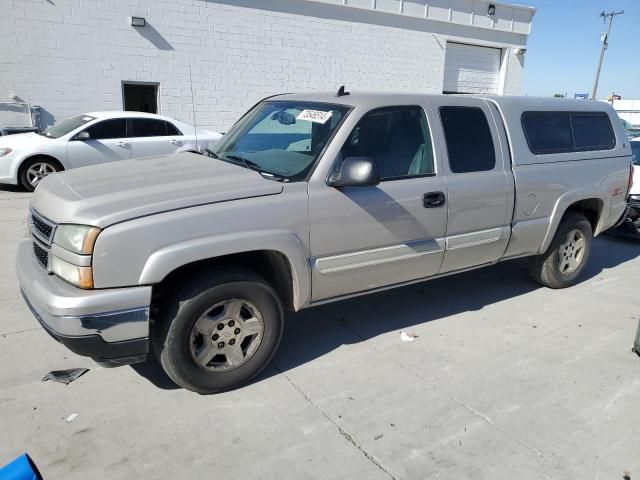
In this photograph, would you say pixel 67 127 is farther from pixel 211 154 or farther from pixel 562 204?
pixel 562 204

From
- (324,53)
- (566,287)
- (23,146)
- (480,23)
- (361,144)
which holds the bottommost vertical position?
(566,287)

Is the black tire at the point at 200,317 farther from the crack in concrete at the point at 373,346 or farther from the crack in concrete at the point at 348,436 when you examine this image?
the crack in concrete at the point at 373,346

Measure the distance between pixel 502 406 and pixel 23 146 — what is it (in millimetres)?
9218

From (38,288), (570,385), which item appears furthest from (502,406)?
(38,288)

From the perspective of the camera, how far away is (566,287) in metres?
5.55

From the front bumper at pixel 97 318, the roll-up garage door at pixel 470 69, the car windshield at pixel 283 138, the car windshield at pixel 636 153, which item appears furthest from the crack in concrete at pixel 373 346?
the roll-up garage door at pixel 470 69

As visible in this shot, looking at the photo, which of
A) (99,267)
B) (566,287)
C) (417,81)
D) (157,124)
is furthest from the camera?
(417,81)

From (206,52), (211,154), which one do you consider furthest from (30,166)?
(211,154)

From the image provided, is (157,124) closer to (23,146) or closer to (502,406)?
(23,146)

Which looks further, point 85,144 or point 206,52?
point 206,52

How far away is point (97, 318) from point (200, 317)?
0.59 metres

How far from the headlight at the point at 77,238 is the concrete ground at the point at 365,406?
1033 mm

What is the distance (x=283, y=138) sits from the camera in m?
3.89

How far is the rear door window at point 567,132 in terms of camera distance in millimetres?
4758
